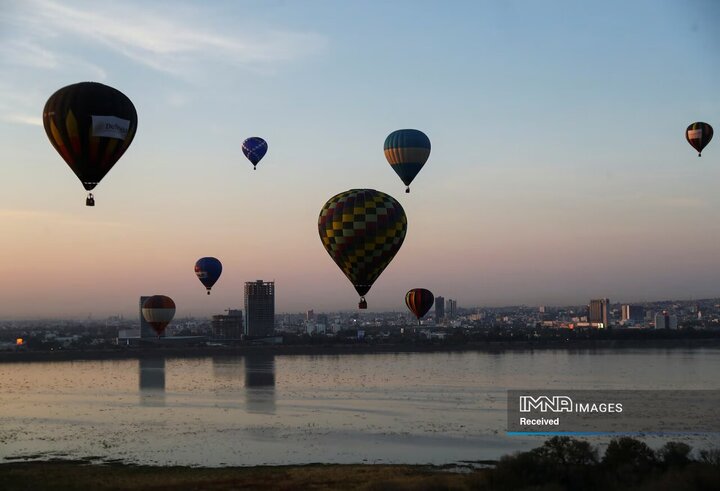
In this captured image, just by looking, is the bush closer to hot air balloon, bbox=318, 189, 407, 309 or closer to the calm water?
the calm water

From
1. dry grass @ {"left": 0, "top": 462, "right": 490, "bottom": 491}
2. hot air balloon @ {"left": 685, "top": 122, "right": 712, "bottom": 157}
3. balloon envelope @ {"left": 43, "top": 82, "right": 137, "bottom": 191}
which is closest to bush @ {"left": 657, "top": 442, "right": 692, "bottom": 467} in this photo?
dry grass @ {"left": 0, "top": 462, "right": 490, "bottom": 491}

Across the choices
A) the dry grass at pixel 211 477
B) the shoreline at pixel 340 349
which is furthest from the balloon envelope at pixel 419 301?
the shoreline at pixel 340 349

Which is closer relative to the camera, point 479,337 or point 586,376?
point 586,376

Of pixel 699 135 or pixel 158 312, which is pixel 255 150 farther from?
pixel 699 135

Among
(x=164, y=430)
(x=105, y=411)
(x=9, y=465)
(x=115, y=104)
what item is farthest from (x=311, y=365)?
(x=115, y=104)

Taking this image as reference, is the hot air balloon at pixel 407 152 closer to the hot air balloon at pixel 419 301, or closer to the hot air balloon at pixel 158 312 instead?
the hot air balloon at pixel 419 301

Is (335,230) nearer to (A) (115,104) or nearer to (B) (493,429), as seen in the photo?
(A) (115,104)
